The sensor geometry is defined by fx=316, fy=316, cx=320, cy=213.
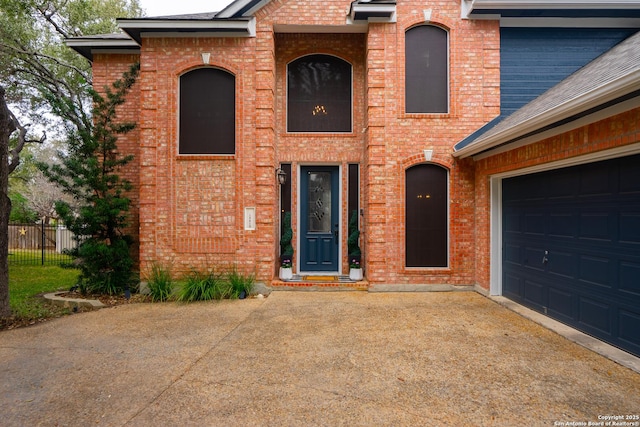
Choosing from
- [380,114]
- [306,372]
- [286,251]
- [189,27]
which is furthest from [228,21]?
[306,372]

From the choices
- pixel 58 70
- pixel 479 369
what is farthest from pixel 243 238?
pixel 58 70

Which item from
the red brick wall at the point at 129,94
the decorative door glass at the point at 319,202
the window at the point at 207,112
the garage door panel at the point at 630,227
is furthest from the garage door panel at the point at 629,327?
the red brick wall at the point at 129,94

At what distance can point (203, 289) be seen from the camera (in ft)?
21.5

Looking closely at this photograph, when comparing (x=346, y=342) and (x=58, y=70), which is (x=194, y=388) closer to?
(x=346, y=342)

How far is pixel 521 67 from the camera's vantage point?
23.4 feet

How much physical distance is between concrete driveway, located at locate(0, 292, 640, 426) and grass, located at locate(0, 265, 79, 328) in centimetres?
67

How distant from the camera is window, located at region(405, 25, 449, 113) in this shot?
7219 mm

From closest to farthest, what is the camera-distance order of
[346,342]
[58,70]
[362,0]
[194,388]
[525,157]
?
[194,388] < [346,342] < [525,157] < [362,0] < [58,70]

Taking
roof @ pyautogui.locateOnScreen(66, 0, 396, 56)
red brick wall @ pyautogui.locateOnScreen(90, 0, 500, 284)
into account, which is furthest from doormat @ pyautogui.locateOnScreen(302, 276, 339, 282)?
roof @ pyautogui.locateOnScreen(66, 0, 396, 56)

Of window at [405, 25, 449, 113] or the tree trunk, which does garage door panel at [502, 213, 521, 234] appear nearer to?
window at [405, 25, 449, 113]

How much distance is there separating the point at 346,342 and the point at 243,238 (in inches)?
146

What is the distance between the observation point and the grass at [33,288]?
5665mm

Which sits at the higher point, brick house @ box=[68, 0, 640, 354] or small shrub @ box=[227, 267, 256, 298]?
brick house @ box=[68, 0, 640, 354]

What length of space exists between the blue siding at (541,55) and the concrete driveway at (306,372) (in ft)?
16.6
